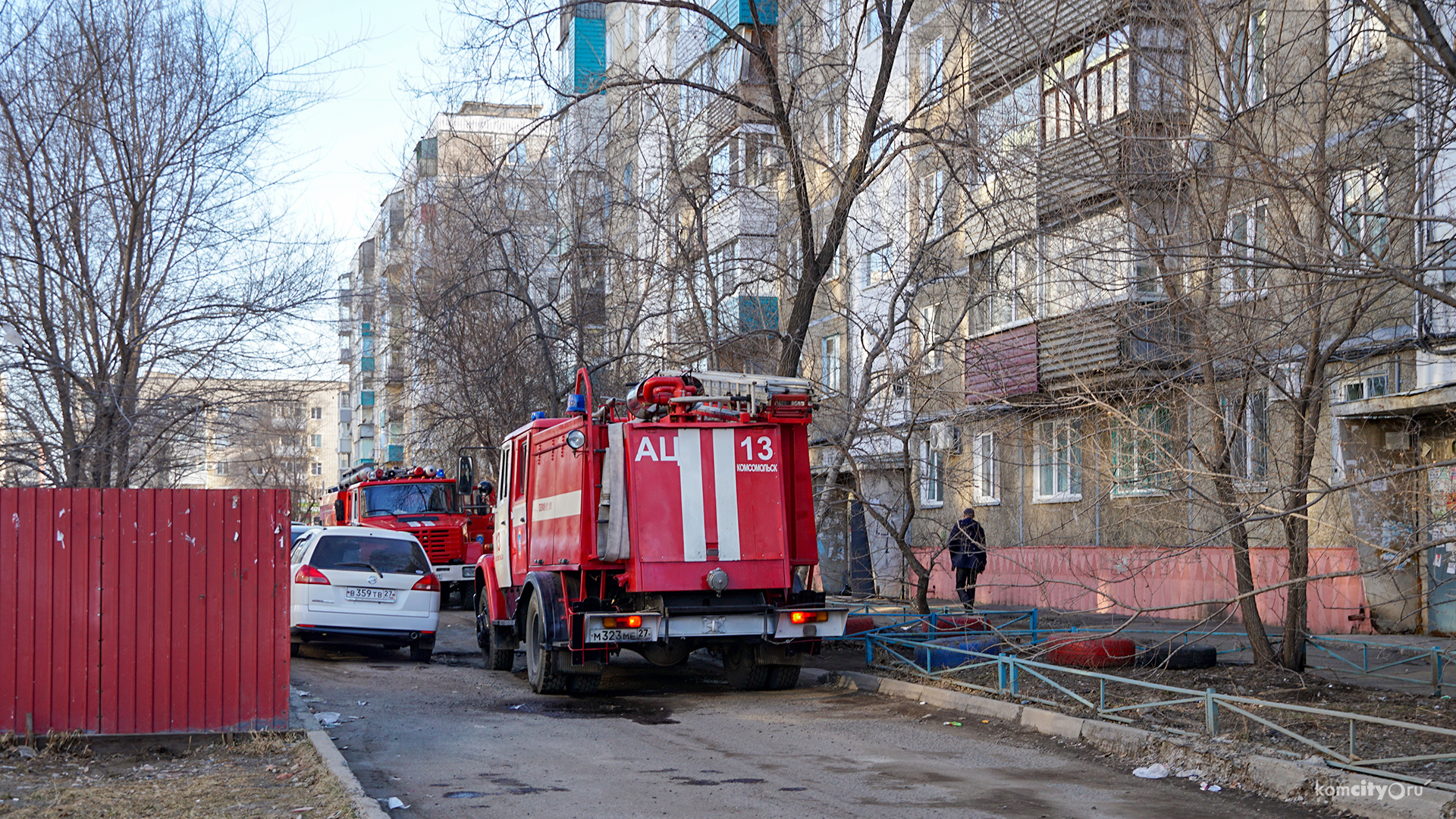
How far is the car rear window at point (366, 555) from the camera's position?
622 inches

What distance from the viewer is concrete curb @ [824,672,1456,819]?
6835 mm

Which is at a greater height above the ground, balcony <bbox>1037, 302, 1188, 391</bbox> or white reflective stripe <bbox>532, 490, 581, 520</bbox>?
balcony <bbox>1037, 302, 1188, 391</bbox>

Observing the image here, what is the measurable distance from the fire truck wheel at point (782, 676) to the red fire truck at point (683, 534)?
0.04 ft

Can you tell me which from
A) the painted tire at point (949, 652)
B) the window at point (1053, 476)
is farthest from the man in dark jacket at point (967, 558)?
the painted tire at point (949, 652)

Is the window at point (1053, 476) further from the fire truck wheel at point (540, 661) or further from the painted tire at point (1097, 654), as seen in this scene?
the fire truck wheel at point (540, 661)

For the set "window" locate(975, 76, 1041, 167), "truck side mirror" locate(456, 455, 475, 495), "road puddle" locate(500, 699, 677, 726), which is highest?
"window" locate(975, 76, 1041, 167)

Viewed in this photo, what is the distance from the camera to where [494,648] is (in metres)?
15.1

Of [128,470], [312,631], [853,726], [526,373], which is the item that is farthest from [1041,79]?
[526,373]

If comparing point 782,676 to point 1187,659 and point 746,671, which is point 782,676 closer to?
point 746,671

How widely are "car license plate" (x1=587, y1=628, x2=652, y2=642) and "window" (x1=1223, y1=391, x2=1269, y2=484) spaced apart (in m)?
5.27

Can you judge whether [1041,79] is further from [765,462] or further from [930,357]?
[930,357]

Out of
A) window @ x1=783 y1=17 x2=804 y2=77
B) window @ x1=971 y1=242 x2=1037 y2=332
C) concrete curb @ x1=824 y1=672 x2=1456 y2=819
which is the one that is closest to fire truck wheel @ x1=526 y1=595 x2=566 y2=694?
concrete curb @ x1=824 y1=672 x2=1456 y2=819

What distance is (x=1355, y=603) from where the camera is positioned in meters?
17.0

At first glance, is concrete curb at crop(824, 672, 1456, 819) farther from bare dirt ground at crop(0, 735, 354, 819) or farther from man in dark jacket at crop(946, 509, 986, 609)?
man in dark jacket at crop(946, 509, 986, 609)
